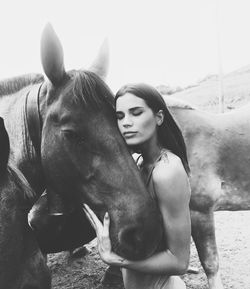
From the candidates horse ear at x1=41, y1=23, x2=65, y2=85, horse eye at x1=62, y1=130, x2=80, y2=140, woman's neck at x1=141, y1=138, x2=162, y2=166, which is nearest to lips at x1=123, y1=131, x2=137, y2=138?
woman's neck at x1=141, y1=138, x2=162, y2=166

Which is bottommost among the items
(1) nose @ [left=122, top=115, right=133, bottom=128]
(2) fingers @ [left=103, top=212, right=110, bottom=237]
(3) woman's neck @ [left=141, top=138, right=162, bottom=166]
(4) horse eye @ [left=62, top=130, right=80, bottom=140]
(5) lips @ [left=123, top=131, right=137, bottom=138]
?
(2) fingers @ [left=103, top=212, right=110, bottom=237]

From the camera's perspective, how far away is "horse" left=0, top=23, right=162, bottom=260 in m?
1.96

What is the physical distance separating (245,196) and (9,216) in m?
3.02

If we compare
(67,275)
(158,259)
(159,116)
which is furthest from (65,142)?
(67,275)

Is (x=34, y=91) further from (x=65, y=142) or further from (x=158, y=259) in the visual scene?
(x=158, y=259)

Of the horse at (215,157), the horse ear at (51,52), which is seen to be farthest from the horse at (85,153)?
the horse at (215,157)

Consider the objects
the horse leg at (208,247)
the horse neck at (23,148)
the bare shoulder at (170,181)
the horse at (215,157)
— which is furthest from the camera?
the horse at (215,157)

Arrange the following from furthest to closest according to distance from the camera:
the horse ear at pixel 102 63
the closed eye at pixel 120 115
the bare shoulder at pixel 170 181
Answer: the horse ear at pixel 102 63 → the closed eye at pixel 120 115 → the bare shoulder at pixel 170 181

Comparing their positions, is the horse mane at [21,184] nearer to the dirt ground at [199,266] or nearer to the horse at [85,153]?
the horse at [85,153]

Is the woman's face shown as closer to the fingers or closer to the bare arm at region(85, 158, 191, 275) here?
the bare arm at region(85, 158, 191, 275)

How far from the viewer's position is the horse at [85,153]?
1.96 metres

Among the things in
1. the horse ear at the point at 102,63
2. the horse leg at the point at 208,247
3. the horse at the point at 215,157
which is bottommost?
the horse leg at the point at 208,247

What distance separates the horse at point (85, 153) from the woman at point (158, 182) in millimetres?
59

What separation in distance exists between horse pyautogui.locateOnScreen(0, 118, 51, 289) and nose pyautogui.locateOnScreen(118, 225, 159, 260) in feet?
1.91
